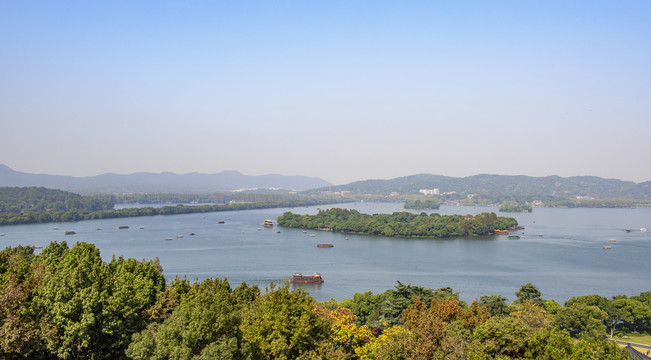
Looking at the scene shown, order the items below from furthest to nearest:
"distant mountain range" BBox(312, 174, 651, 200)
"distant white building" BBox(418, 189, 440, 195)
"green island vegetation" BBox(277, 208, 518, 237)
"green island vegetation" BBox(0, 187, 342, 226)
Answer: "distant white building" BBox(418, 189, 440, 195) → "distant mountain range" BBox(312, 174, 651, 200) → "green island vegetation" BBox(0, 187, 342, 226) → "green island vegetation" BBox(277, 208, 518, 237)

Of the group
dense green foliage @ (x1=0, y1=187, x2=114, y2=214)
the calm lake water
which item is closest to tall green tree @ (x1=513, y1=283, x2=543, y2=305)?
the calm lake water

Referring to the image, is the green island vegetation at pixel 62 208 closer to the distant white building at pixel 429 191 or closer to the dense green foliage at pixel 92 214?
the dense green foliage at pixel 92 214

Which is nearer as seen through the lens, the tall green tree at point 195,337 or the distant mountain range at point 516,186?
the tall green tree at point 195,337

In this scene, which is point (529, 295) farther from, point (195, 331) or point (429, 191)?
point (429, 191)

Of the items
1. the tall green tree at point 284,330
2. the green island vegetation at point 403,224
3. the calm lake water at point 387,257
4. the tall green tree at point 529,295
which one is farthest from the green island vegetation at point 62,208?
the tall green tree at point 284,330

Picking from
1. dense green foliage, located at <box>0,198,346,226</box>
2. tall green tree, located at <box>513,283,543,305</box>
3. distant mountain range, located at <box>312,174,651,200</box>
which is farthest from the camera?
distant mountain range, located at <box>312,174,651,200</box>

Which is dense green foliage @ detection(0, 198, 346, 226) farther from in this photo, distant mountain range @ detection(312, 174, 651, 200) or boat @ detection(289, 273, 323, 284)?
distant mountain range @ detection(312, 174, 651, 200)

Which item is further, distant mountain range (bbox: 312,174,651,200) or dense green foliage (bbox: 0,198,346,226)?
distant mountain range (bbox: 312,174,651,200)
